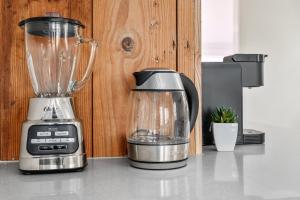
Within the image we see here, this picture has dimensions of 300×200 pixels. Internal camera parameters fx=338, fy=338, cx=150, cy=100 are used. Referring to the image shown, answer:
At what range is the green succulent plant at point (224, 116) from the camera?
3.27 feet

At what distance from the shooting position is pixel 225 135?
997 mm

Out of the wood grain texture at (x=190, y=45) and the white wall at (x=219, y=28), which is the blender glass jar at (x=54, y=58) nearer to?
the wood grain texture at (x=190, y=45)

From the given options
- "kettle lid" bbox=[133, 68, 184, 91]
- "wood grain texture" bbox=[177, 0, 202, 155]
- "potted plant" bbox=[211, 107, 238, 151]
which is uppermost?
"wood grain texture" bbox=[177, 0, 202, 155]

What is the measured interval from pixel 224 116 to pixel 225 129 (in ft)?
0.13

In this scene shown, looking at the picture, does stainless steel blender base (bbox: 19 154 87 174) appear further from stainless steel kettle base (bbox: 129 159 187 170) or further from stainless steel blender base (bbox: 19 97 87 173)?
stainless steel kettle base (bbox: 129 159 187 170)

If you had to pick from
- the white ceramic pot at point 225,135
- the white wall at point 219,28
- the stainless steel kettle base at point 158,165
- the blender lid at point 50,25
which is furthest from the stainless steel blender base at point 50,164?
the white wall at point 219,28

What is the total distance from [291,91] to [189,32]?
1608 mm

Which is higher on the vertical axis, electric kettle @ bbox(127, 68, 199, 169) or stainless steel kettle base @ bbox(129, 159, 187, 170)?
electric kettle @ bbox(127, 68, 199, 169)

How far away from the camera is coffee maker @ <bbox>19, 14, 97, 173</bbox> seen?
75 centimetres

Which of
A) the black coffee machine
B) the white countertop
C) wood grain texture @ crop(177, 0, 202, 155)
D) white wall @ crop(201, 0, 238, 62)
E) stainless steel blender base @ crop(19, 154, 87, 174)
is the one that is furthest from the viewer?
white wall @ crop(201, 0, 238, 62)

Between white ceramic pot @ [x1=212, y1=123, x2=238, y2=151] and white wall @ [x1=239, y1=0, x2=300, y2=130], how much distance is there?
4.48ft

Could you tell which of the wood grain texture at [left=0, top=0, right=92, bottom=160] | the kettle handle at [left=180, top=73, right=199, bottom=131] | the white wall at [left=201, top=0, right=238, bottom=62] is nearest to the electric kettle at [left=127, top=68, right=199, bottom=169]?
the kettle handle at [left=180, top=73, right=199, bottom=131]

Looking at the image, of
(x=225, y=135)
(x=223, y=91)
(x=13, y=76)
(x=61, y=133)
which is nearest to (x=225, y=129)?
(x=225, y=135)

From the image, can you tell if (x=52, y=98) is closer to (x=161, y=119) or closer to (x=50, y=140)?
(x=50, y=140)
